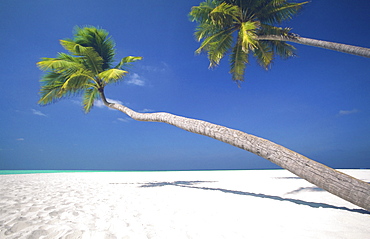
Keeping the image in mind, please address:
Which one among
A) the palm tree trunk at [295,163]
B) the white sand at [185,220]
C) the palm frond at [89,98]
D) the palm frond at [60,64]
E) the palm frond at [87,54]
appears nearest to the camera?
the white sand at [185,220]

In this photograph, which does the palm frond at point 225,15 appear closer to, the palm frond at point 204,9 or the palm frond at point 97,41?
the palm frond at point 204,9

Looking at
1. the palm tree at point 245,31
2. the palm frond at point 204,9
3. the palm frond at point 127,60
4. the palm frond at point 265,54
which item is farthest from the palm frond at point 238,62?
the palm frond at point 127,60

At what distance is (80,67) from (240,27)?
7.59 meters

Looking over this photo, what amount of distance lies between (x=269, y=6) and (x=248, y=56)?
2326 mm

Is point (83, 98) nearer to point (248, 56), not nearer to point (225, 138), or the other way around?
point (225, 138)

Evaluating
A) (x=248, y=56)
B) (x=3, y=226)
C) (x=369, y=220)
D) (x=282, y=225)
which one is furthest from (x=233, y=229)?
(x=248, y=56)

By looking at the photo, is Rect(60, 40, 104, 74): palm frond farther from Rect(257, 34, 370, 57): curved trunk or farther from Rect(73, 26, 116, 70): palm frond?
Rect(257, 34, 370, 57): curved trunk

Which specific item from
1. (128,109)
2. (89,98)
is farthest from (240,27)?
(89,98)

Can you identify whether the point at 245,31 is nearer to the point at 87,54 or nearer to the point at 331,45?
the point at 331,45

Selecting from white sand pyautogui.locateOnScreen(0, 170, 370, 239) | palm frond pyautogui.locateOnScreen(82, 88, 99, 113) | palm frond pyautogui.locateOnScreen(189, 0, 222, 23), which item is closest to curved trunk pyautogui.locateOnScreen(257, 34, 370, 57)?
palm frond pyautogui.locateOnScreen(189, 0, 222, 23)

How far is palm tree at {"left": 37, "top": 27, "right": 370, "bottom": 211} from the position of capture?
2.95 m

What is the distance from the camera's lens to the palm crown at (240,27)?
7.21 m

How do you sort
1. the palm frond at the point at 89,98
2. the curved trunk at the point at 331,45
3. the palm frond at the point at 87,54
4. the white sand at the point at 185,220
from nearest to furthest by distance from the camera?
1. the white sand at the point at 185,220
2. the curved trunk at the point at 331,45
3. the palm frond at the point at 87,54
4. the palm frond at the point at 89,98

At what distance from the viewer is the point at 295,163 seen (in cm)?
333
